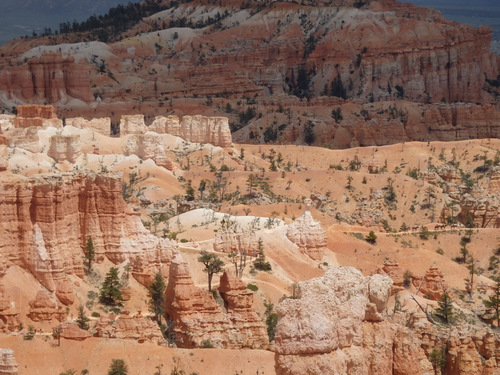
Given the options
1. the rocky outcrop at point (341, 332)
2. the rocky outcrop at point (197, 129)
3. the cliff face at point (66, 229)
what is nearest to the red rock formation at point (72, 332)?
the cliff face at point (66, 229)

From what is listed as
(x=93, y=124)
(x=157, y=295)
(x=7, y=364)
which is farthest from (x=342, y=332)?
(x=93, y=124)

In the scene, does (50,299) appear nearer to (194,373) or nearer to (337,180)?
(194,373)

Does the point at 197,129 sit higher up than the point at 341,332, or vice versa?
the point at 341,332

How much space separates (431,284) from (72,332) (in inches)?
1137

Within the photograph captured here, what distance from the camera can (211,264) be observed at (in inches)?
2579

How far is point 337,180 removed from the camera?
108 m

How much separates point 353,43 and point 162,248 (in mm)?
105558

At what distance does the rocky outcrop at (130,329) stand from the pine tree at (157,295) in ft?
13.3

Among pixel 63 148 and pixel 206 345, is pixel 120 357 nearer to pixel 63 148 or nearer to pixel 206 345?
pixel 206 345

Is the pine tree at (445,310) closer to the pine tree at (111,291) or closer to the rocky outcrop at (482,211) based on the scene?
the pine tree at (111,291)

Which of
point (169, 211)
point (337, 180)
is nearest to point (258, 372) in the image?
point (169, 211)

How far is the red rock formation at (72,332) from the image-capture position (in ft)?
173

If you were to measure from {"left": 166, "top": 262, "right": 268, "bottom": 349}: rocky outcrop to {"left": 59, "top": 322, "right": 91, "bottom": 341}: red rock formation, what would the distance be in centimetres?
597

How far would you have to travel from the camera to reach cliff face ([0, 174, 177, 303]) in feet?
193
